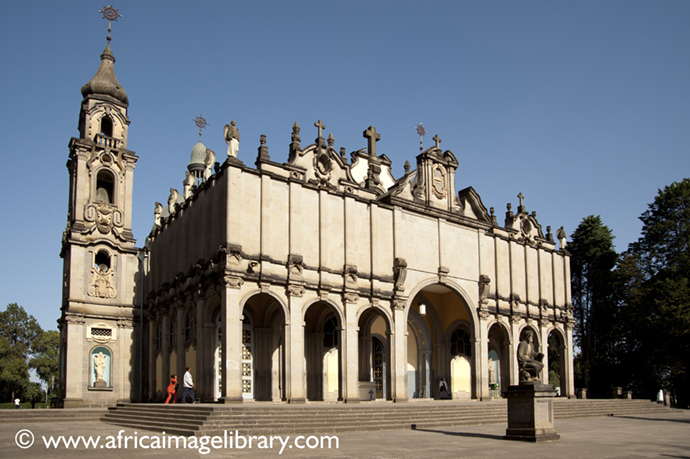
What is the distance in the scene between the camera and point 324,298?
27.6m

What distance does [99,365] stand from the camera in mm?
33469

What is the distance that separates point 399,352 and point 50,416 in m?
15.1

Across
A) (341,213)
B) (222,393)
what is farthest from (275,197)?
(222,393)

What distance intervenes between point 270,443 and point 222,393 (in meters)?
9.01

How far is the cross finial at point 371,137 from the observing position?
115ft

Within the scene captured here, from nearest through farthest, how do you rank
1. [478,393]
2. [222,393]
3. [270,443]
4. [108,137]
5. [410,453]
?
[410,453], [270,443], [222,393], [478,393], [108,137]

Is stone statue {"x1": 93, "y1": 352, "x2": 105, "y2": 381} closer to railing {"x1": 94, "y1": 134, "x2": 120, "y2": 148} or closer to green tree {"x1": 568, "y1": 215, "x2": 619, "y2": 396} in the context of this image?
railing {"x1": 94, "y1": 134, "x2": 120, "y2": 148}

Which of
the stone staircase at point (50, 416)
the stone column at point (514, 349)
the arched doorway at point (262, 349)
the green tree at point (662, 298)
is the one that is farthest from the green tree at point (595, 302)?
the stone staircase at point (50, 416)

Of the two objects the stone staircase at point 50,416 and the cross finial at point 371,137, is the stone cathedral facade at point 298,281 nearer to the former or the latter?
the cross finial at point 371,137

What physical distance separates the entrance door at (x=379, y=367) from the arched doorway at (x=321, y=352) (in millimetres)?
3383

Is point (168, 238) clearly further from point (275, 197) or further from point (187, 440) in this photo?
point (187, 440)

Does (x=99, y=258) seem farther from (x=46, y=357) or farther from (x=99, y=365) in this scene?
(x=46, y=357)

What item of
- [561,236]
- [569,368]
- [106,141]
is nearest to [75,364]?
→ [106,141]

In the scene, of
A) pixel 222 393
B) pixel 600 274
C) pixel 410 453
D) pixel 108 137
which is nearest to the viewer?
pixel 410 453
